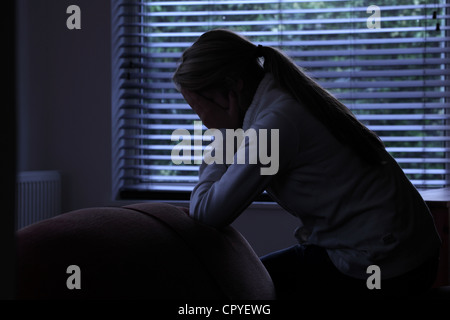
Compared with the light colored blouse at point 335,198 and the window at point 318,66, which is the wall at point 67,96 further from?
the light colored blouse at point 335,198

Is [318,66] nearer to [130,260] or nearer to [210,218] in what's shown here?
[210,218]

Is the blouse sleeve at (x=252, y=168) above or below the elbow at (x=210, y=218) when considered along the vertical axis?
above

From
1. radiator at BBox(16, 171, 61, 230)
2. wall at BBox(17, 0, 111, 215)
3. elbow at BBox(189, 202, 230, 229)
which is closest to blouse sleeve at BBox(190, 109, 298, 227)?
elbow at BBox(189, 202, 230, 229)

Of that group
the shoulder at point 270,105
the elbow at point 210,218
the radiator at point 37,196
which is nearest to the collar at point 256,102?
the shoulder at point 270,105

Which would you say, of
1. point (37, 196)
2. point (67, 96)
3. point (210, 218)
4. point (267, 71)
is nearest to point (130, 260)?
point (210, 218)

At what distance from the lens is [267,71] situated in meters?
1.21

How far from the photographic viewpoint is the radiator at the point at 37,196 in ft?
9.05

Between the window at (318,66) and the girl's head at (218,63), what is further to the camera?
the window at (318,66)

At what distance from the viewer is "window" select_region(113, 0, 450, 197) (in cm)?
286

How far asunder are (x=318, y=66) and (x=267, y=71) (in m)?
1.80

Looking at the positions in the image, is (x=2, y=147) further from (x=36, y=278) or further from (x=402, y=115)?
(x=402, y=115)

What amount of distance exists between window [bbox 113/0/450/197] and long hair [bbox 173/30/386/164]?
158 centimetres

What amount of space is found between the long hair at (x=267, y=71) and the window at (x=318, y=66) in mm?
1580

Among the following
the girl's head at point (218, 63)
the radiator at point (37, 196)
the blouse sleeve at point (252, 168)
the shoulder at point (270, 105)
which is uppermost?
the girl's head at point (218, 63)
